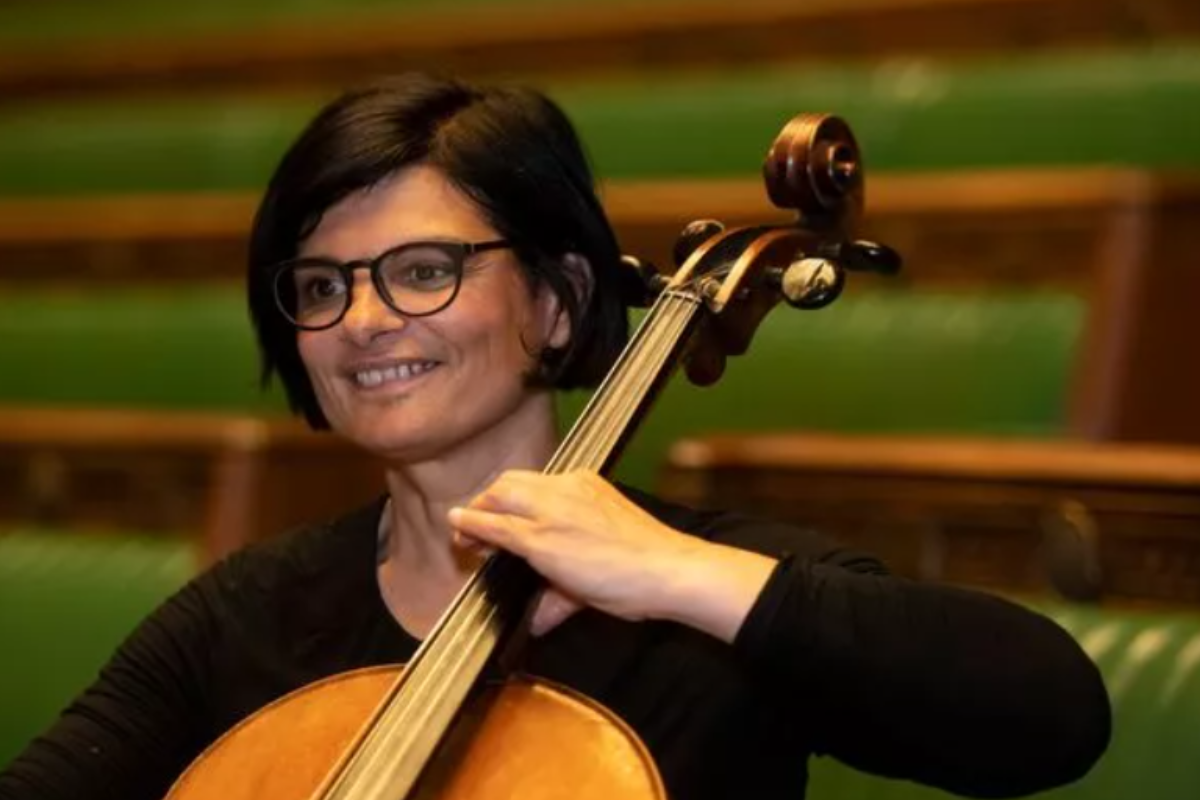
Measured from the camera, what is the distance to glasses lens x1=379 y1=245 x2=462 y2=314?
667 millimetres

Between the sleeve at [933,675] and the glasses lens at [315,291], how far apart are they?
21 centimetres

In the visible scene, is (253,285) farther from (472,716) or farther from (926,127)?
(926,127)

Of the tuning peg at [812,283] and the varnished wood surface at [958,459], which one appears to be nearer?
the tuning peg at [812,283]

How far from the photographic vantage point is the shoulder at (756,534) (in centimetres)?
65

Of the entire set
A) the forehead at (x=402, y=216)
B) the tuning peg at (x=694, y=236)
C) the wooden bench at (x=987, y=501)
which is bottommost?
the wooden bench at (x=987, y=501)

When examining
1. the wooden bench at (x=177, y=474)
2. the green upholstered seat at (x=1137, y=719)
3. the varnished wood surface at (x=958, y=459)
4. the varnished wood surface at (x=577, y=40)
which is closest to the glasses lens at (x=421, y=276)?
the green upholstered seat at (x=1137, y=719)

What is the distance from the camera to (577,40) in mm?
1921

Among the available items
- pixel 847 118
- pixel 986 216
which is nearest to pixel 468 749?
pixel 986 216

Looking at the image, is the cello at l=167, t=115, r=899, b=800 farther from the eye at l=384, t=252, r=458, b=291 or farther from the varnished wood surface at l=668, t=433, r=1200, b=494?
the varnished wood surface at l=668, t=433, r=1200, b=494

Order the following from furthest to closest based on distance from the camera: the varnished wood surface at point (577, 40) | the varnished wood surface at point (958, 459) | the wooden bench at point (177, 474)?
1. the varnished wood surface at point (577, 40)
2. the wooden bench at point (177, 474)
3. the varnished wood surface at point (958, 459)

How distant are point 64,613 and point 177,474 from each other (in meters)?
0.25

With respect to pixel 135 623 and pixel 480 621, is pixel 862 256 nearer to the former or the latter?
pixel 480 621

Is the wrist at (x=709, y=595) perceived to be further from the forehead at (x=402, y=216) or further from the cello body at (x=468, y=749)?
the forehead at (x=402, y=216)

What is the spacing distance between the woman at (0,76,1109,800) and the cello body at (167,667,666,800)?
0.13ft
